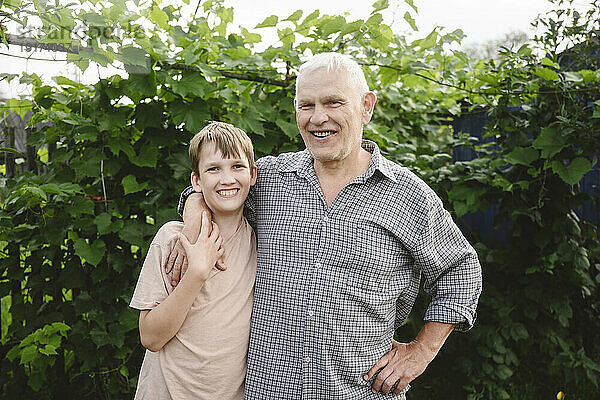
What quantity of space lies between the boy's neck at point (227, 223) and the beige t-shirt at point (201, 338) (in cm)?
4

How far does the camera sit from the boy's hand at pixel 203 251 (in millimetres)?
1684

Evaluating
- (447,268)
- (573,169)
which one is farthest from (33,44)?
(573,169)

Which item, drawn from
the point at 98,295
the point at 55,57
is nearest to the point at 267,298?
the point at 98,295

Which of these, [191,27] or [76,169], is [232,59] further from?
[76,169]

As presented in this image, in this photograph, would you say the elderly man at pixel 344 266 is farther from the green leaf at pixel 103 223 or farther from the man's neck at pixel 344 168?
the green leaf at pixel 103 223

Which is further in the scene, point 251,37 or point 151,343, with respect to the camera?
point 251,37

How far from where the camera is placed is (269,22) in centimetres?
272

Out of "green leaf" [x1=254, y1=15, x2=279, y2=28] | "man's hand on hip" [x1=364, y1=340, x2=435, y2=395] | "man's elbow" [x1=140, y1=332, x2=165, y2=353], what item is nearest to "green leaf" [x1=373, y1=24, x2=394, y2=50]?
"green leaf" [x1=254, y1=15, x2=279, y2=28]

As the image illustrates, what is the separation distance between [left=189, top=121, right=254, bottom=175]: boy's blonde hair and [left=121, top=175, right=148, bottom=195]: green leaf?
82 cm

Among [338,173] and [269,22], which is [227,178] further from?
[269,22]

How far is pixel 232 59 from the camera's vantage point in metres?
2.71

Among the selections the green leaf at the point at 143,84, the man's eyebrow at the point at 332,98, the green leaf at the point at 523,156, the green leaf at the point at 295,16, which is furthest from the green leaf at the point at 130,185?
the green leaf at the point at 523,156

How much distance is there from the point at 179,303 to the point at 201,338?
15 cm

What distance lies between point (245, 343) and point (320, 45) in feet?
5.08
